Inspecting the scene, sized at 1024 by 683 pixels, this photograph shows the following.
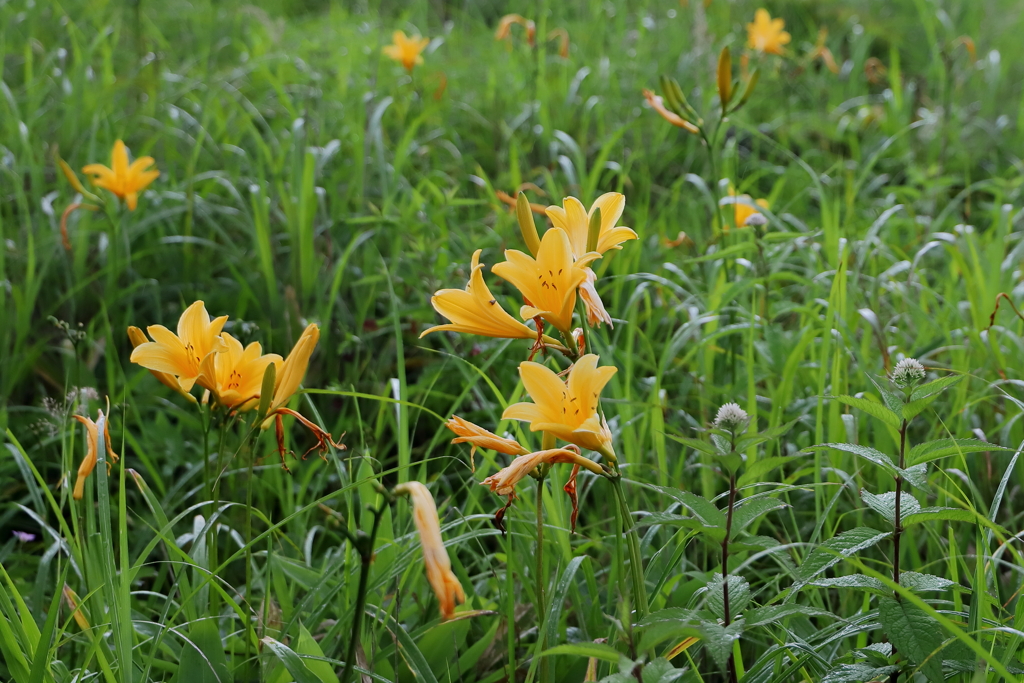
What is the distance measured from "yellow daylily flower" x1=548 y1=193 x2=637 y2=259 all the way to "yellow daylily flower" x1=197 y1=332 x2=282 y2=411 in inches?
19.4

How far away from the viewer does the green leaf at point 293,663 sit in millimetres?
1051

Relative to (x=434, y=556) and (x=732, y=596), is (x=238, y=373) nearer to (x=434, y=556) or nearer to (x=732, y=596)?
(x=434, y=556)

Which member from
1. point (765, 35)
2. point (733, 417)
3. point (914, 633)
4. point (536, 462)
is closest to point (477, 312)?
point (536, 462)

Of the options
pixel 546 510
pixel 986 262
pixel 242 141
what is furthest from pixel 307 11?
pixel 546 510

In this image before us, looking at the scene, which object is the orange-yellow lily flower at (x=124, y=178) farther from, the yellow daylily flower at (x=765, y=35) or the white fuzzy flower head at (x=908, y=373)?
the yellow daylily flower at (x=765, y=35)

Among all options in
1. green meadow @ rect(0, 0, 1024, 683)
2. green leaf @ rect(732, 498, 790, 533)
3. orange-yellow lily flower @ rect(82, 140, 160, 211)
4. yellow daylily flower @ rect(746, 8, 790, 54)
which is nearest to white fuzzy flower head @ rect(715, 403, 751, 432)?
green meadow @ rect(0, 0, 1024, 683)

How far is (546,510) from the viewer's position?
1.41 metres

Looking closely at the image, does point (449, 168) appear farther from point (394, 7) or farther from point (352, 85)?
point (394, 7)

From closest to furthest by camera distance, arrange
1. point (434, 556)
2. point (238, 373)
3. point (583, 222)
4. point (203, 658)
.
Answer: point (434, 556) → point (583, 222) → point (203, 658) → point (238, 373)

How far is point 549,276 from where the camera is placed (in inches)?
38.6

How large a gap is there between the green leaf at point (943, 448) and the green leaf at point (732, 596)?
0.89 feet

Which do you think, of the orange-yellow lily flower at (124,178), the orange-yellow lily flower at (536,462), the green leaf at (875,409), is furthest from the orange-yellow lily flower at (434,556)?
the orange-yellow lily flower at (124,178)

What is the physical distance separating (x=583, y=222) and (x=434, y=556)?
20.6 inches

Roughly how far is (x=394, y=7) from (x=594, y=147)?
3.33m
